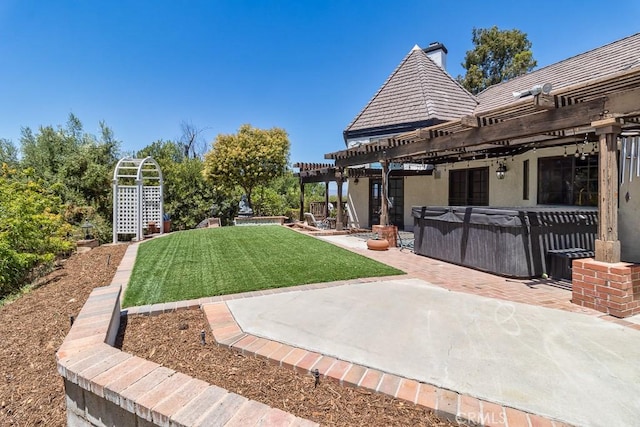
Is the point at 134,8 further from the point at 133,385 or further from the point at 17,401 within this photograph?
the point at 133,385

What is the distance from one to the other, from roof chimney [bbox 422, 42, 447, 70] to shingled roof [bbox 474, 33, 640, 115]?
452 centimetres

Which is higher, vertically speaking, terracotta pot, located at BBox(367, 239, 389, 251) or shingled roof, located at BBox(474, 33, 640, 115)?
shingled roof, located at BBox(474, 33, 640, 115)

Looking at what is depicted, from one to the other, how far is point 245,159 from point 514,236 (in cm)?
1501

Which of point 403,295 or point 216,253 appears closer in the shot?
point 403,295

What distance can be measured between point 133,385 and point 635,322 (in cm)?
530

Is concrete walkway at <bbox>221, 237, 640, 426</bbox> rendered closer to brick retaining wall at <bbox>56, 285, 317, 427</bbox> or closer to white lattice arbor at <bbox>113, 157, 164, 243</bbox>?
brick retaining wall at <bbox>56, 285, 317, 427</bbox>

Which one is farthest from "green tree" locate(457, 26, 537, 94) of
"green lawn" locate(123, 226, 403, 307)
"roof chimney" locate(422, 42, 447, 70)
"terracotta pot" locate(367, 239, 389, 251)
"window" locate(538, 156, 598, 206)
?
"green lawn" locate(123, 226, 403, 307)

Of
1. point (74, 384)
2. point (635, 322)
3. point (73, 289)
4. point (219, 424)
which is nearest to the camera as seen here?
point (219, 424)

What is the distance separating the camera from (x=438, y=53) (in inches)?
643

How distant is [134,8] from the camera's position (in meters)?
10.6

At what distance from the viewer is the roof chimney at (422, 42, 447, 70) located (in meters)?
16.2

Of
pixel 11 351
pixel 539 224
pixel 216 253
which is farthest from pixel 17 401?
pixel 539 224

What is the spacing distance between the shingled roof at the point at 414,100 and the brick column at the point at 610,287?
888 centimetres

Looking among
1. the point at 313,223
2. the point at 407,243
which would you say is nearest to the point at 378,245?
the point at 407,243
